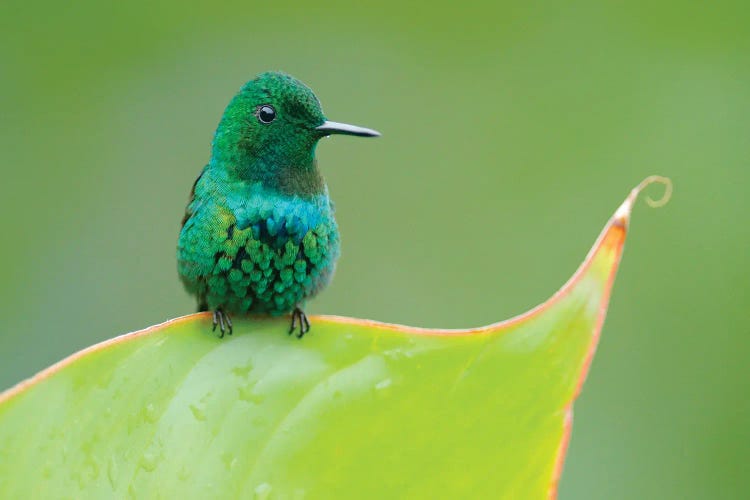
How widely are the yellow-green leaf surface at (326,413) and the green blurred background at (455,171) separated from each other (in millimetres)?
2923

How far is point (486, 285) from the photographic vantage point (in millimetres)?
4152

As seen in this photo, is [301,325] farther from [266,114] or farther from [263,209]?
[266,114]

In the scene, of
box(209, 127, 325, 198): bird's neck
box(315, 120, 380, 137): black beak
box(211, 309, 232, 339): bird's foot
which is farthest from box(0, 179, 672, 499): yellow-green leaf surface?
box(209, 127, 325, 198): bird's neck

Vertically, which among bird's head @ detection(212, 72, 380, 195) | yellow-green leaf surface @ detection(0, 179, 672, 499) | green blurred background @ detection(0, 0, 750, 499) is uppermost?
bird's head @ detection(212, 72, 380, 195)

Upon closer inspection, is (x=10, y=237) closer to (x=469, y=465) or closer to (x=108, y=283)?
(x=108, y=283)

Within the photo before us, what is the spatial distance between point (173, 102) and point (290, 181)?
274cm

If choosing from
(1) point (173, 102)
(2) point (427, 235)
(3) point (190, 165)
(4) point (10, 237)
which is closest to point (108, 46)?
(1) point (173, 102)

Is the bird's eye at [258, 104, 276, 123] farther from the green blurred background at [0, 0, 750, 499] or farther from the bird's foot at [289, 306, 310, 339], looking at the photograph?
the green blurred background at [0, 0, 750, 499]

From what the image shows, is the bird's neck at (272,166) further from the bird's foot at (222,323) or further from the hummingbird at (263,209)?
the bird's foot at (222,323)

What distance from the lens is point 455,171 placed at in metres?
4.39

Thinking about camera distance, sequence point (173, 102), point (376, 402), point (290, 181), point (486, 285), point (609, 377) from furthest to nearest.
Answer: point (173, 102)
point (486, 285)
point (609, 377)
point (290, 181)
point (376, 402)

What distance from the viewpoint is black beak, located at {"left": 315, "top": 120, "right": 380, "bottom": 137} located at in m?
1.71

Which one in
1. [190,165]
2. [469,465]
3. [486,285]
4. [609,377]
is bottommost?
[609,377]

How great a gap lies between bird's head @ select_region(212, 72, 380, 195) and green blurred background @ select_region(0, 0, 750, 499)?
2.20m
